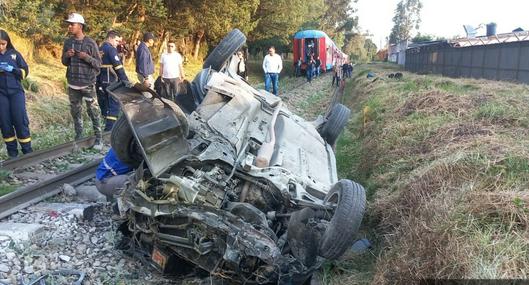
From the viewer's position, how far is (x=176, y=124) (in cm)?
380

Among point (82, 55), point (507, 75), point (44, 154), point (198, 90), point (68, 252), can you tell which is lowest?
point (68, 252)

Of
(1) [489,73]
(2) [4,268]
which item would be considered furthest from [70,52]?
(1) [489,73]

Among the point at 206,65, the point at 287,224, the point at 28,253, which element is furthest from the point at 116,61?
the point at 287,224

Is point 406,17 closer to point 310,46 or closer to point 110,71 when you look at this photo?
point 310,46

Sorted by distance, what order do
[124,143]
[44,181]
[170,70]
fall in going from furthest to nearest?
[170,70] → [44,181] → [124,143]

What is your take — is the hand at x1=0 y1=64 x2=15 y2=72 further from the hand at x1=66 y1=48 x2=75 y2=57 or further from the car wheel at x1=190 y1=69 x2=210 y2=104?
the car wheel at x1=190 y1=69 x2=210 y2=104

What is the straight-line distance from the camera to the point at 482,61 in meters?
17.7

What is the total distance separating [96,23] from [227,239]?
14470 millimetres

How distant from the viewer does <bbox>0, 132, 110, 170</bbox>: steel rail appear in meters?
5.84

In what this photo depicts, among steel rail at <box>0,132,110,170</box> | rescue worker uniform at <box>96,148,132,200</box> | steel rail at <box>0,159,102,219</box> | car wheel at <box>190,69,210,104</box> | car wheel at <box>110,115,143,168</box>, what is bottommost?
steel rail at <box>0,159,102,219</box>

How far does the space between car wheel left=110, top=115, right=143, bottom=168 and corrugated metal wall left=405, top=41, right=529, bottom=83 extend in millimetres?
13398

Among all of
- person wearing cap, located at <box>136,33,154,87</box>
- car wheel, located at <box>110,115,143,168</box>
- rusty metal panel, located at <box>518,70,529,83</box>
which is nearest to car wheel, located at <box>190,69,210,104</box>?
car wheel, located at <box>110,115,143,168</box>

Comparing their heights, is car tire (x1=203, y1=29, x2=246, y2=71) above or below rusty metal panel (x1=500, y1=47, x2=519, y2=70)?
above

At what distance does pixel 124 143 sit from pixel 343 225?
2.02 metres
